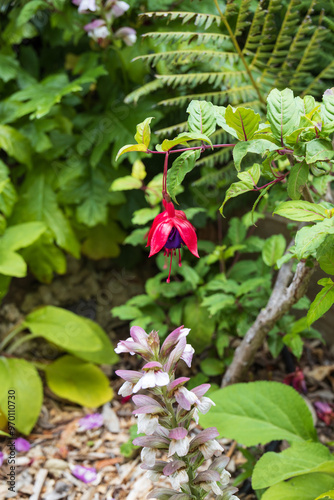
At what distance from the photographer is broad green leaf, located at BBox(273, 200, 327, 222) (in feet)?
2.94

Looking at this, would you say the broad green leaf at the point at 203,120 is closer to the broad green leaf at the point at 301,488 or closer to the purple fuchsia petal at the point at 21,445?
the broad green leaf at the point at 301,488

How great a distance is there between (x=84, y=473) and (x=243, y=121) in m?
1.31

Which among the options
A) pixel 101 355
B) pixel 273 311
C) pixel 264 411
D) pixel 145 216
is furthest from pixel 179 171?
pixel 101 355

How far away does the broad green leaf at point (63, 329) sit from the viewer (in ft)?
6.32

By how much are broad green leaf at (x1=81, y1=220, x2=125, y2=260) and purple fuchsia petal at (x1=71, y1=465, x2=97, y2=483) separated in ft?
3.57

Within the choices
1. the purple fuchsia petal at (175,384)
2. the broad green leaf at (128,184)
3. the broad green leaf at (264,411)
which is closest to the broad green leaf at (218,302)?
the broad green leaf at (264,411)

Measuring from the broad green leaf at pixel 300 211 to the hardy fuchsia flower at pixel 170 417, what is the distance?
30 cm

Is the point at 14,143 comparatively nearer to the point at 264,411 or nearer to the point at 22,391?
the point at 22,391

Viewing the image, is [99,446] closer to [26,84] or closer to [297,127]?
[297,127]

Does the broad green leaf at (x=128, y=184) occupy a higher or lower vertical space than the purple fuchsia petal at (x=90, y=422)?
higher

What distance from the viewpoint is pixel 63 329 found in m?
1.99

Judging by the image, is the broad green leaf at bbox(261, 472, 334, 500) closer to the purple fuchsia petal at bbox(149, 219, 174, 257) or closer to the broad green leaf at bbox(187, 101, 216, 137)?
the purple fuchsia petal at bbox(149, 219, 174, 257)

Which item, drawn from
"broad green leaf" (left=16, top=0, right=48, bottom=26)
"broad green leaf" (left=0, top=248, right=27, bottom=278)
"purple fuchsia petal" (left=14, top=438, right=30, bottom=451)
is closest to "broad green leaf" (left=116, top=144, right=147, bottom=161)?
"broad green leaf" (left=0, top=248, right=27, bottom=278)

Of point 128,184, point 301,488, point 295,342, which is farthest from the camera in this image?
point 128,184
